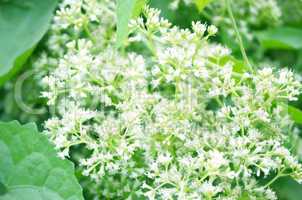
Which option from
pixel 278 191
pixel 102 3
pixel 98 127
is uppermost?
pixel 102 3

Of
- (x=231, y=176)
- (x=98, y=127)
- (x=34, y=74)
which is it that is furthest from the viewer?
(x=34, y=74)

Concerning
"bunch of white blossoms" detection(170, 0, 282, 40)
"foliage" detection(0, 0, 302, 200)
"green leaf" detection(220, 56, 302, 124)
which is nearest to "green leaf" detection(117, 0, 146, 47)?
"foliage" detection(0, 0, 302, 200)

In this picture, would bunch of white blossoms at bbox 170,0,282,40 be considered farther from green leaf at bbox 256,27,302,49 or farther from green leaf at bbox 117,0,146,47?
green leaf at bbox 117,0,146,47

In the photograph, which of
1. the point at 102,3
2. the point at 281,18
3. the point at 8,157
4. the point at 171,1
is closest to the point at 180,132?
the point at 8,157

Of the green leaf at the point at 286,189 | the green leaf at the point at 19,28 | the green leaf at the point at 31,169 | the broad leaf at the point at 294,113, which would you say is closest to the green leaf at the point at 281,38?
the green leaf at the point at 286,189

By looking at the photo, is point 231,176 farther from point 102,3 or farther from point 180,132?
point 102,3

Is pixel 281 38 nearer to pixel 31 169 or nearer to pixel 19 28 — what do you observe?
pixel 19 28
